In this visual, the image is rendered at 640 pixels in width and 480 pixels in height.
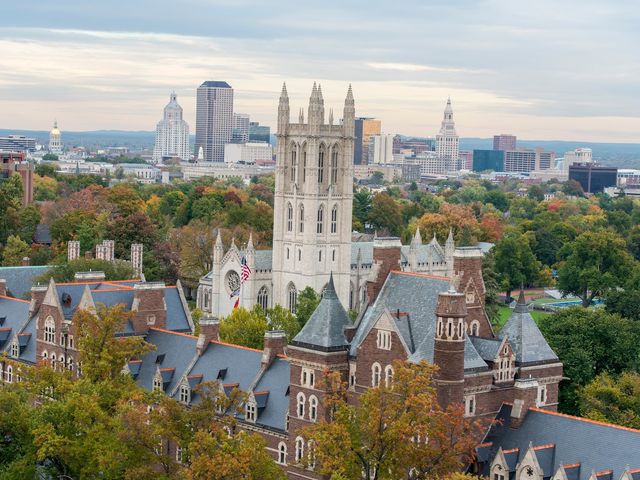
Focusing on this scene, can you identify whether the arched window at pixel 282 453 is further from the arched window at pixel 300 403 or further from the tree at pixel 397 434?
the tree at pixel 397 434

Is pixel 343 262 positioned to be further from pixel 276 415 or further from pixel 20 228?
pixel 276 415

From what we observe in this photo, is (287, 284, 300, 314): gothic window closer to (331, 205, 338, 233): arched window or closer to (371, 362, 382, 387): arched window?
(331, 205, 338, 233): arched window

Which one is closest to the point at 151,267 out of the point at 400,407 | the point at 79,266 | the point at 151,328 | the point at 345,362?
the point at 79,266

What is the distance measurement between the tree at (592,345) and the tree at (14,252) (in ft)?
232

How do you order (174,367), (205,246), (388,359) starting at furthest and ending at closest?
(205,246) < (174,367) < (388,359)

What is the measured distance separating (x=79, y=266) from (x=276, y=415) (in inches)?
1721

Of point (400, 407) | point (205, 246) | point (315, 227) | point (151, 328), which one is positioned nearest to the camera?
point (400, 407)

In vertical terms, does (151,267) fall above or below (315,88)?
below

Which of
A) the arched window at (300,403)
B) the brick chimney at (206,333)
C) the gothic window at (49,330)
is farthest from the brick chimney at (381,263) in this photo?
the gothic window at (49,330)

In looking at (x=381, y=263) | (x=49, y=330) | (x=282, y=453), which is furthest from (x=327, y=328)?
(x=49, y=330)

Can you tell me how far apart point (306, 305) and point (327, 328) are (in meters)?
46.2

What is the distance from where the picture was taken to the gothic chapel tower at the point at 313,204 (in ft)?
451

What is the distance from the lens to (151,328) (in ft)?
286

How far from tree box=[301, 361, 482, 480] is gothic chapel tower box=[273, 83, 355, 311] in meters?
76.1
